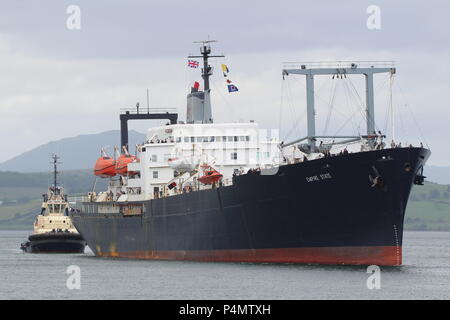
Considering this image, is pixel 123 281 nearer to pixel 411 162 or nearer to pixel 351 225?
pixel 351 225

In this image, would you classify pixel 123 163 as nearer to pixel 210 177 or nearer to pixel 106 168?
pixel 106 168

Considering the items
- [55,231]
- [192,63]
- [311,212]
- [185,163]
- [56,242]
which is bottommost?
[56,242]

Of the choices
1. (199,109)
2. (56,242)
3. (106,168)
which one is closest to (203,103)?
(199,109)

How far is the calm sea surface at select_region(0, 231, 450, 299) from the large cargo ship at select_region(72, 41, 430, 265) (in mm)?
1530

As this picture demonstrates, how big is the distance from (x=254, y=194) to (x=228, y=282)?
9.95 meters

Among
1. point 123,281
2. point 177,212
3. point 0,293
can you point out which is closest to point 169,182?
point 177,212

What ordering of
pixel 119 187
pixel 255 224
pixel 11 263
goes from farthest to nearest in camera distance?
pixel 119 187, pixel 11 263, pixel 255 224

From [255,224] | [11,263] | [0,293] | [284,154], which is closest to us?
[0,293]

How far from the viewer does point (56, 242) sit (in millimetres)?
96375

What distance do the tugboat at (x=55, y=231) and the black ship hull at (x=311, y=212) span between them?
2890 cm

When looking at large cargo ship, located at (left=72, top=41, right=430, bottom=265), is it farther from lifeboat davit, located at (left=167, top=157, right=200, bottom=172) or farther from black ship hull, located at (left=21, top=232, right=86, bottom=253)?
black ship hull, located at (left=21, top=232, right=86, bottom=253)

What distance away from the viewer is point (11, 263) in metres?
78.1

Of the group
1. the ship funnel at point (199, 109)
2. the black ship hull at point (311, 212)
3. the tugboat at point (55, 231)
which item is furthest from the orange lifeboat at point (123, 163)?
the tugboat at point (55, 231)
